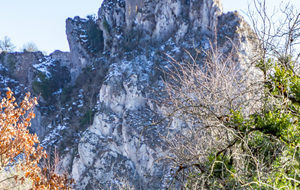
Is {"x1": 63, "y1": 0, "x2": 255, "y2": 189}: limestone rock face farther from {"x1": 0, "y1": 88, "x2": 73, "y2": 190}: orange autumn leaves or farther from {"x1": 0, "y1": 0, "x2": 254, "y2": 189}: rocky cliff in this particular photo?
{"x1": 0, "y1": 88, "x2": 73, "y2": 190}: orange autumn leaves

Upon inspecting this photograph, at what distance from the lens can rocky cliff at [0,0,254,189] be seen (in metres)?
17.2

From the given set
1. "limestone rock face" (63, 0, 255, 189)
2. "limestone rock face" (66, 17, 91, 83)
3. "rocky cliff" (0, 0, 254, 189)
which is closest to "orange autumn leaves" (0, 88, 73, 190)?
"rocky cliff" (0, 0, 254, 189)

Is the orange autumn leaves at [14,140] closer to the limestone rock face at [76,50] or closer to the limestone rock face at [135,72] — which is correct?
the limestone rock face at [135,72]

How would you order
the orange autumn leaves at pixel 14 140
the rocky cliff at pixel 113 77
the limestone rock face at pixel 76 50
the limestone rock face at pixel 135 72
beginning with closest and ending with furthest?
the orange autumn leaves at pixel 14 140
the limestone rock face at pixel 135 72
the rocky cliff at pixel 113 77
the limestone rock face at pixel 76 50

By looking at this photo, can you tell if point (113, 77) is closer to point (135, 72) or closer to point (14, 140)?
point (135, 72)

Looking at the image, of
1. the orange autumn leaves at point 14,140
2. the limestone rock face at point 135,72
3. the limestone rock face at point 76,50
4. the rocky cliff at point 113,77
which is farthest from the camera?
the limestone rock face at point 76,50

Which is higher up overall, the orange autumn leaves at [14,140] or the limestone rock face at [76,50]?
the limestone rock face at [76,50]

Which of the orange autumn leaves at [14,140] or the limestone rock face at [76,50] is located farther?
the limestone rock face at [76,50]

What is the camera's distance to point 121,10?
2586cm

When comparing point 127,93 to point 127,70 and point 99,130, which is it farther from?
point 99,130

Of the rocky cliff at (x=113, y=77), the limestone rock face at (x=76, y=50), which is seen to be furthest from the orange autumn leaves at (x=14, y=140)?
the limestone rock face at (x=76, y=50)

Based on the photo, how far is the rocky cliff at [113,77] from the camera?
17.2 meters

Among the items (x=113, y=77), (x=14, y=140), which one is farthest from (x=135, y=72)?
(x=14, y=140)

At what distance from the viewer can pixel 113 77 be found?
20422 mm
